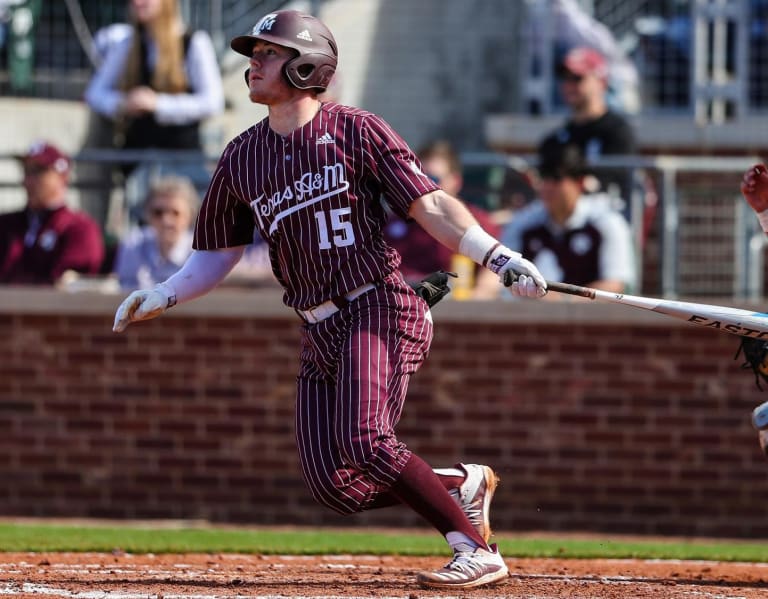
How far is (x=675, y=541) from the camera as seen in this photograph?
10070 mm

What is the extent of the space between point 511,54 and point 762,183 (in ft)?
25.3

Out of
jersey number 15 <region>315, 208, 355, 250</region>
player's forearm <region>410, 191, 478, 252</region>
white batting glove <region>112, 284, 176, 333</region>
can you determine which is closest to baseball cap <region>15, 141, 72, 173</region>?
white batting glove <region>112, 284, 176, 333</region>

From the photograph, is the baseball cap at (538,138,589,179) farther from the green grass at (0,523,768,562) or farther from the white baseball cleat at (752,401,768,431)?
the white baseball cleat at (752,401,768,431)

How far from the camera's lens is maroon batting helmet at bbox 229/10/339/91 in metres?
5.86

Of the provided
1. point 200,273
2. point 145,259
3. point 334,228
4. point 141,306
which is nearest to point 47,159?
point 145,259

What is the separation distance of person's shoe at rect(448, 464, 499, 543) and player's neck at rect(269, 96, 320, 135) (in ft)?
4.86

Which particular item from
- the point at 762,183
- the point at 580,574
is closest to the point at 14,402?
the point at 580,574

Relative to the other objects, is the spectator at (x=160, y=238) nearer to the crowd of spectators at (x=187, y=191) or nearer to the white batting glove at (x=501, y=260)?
the crowd of spectators at (x=187, y=191)

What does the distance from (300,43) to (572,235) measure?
437cm

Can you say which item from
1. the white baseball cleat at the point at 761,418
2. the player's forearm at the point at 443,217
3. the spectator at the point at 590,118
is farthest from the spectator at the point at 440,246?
the player's forearm at the point at 443,217

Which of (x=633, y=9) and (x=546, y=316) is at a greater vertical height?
(x=633, y=9)

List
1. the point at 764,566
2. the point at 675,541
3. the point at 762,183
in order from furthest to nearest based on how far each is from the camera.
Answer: the point at 675,541 → the point at 764,566 → the point at 762,183

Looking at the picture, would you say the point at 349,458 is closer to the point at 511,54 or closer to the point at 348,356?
the point at 348,356

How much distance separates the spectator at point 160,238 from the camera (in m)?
10.0
